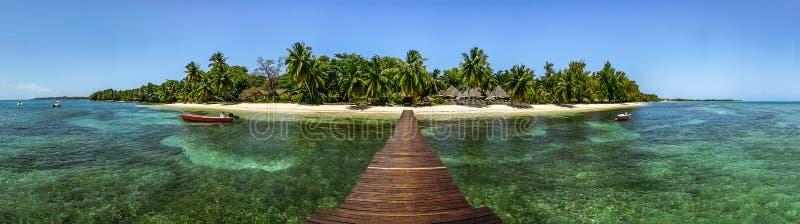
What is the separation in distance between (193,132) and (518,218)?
29.7m

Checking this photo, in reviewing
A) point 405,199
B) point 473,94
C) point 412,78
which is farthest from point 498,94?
point 405,199

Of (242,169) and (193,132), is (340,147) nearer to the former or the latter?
(242,169)

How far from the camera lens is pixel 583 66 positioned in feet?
306

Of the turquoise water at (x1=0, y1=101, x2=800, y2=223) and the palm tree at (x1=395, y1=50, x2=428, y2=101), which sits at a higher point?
the palm tree at (x1=395, y1=50, x2=428, y2=101)

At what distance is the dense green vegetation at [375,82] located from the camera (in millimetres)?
57156

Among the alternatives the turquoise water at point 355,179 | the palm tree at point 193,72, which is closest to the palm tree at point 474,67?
the turquoise water at point 355,179

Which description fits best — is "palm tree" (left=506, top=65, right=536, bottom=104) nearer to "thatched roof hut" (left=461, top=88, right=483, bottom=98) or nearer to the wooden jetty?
Result: "thatched roof hut" (left=461, top=88, right=483, bottom=98)

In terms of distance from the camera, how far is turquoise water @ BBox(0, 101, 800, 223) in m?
10.3

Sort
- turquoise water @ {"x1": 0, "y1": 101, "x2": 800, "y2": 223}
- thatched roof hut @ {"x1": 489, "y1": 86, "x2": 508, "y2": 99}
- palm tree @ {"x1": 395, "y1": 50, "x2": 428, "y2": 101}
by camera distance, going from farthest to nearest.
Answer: thatched roof hut @ {"x1": 489, "y1": 86, "x2": 508, "y2": 99} → palm tree @ {"x1": 395, "y1": 50, "x2": 428, "y2": 101} → turquoise water @ {"x1": 0, "y1": 101, "x2": 800, "y2": 223}

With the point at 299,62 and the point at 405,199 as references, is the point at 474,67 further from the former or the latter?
the point at 405,199

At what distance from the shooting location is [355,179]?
13.9m

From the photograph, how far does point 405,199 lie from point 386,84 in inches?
1996

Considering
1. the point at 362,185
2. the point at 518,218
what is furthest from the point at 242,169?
the point at 518,218

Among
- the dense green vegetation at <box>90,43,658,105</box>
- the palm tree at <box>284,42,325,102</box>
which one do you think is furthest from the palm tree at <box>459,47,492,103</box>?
the palm tree at <box>284,42,325,102</box>
